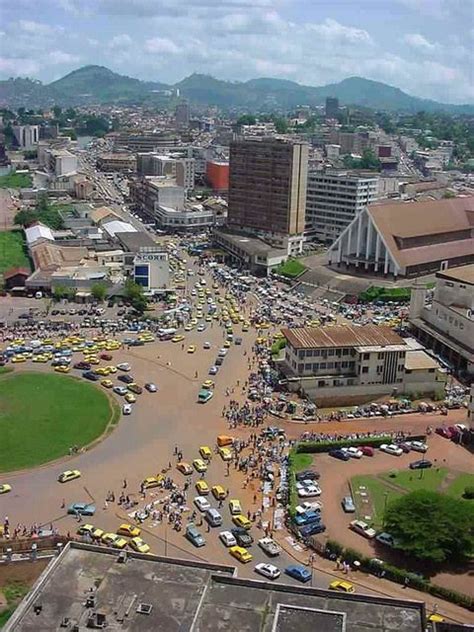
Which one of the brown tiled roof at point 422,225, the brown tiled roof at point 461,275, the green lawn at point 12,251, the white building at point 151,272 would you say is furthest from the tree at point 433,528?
the green lawn at point 12,251

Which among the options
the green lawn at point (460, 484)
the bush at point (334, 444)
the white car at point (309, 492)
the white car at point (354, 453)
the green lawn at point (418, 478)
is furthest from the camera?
the bush at point (334, 444)

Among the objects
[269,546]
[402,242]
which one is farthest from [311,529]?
[402,242]

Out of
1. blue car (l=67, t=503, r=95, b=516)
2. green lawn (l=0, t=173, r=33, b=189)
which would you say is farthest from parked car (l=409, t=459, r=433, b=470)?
green lawn (l=0, t=173, r=33, b=189)

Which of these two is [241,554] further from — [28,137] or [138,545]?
[28,137]

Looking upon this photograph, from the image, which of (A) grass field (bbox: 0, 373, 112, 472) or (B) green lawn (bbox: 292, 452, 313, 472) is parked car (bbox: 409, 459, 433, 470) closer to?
(B) green lawn (bbox: 292, 452, 313, 472)

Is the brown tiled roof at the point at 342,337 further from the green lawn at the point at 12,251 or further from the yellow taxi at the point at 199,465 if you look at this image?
the green lawn at the point at 12,251

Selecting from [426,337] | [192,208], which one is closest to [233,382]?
[426,337]
